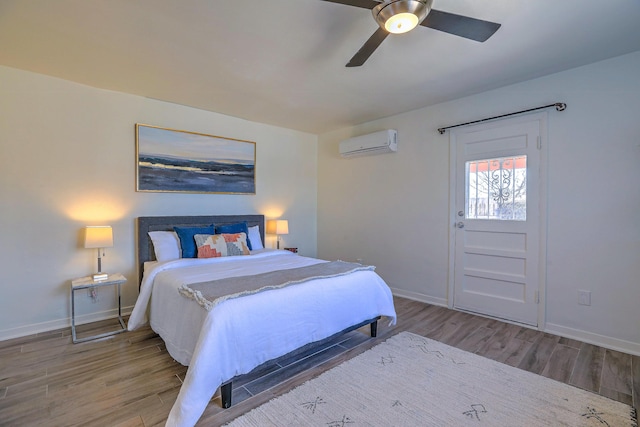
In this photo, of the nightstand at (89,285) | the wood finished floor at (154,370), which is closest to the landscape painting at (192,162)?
the nightstand at (89,285)

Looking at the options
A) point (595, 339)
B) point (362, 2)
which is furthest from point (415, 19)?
point (595, 339)

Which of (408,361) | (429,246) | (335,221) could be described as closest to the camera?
(408,361)

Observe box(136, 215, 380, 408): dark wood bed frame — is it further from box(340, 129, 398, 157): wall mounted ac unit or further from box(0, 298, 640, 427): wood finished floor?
box(340, 129, 398, 157): wall mounted ac unit

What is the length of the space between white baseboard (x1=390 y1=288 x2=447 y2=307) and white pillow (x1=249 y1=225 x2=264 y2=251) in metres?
2.01

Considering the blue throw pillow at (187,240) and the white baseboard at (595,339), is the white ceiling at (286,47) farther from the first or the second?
the white baseboard at (595,339)

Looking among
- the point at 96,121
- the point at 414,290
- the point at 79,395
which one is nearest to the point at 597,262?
the point at 414,290

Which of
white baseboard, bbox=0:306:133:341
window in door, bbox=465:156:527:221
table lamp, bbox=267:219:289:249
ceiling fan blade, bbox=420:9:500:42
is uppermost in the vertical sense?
ceiling fan blade, bbox=420:9:500:42

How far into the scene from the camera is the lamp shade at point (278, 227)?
444 centimetres

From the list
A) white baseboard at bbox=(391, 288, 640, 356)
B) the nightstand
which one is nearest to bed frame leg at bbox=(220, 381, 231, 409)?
the nightstand

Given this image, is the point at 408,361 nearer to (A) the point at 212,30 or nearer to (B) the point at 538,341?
(B) the point at 538,341

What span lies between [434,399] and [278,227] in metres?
3.05

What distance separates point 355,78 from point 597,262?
2831 mm

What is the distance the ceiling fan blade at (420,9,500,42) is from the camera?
1620 millimetres

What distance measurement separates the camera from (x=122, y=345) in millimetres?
2643
